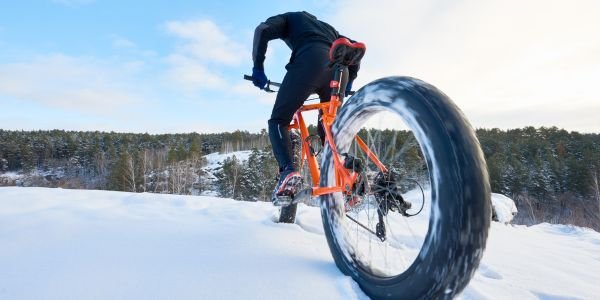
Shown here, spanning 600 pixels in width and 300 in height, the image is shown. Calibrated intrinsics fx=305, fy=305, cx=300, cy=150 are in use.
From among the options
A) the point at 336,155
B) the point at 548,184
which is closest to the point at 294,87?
the point at 336,155

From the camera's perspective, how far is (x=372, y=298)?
4.68ft

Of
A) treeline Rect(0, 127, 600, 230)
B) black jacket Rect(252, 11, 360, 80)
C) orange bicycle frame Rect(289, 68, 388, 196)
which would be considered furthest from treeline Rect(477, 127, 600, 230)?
orange bicycle frame Rect(289, 68, 388, 196)

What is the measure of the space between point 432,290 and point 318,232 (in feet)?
6.08

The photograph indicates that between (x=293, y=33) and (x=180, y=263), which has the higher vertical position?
(x=293, y=33)

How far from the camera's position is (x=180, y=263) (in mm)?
1610

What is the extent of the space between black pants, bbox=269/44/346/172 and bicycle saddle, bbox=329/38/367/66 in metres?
0.40

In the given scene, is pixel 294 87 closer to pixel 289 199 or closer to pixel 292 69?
pixel 292 69

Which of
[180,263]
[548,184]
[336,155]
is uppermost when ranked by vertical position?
[336,155]

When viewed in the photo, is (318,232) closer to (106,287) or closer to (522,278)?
(522,278)

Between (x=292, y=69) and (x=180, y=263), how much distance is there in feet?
5.22

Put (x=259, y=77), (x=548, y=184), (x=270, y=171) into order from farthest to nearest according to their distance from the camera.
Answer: (x=270, y=171), (x=548, y=184), (x=259, y=77)

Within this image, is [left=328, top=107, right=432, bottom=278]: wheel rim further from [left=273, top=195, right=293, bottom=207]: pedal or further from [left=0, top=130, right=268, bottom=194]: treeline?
[left=0, top=130, right=268, bottom=194]: treeline

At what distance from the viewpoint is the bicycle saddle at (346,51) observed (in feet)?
6.41

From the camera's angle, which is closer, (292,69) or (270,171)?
(292,69)
